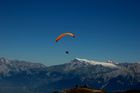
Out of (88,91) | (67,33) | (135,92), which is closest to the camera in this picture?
(67,33)

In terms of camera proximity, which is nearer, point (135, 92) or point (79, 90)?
point (79, 90)

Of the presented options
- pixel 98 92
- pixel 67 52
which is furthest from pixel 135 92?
pixel 67 52

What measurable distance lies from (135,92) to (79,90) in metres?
30.8

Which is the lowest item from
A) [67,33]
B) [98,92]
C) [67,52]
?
[98,92]

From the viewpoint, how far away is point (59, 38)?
97250mm

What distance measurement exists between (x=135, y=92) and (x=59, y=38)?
45830 millimetres

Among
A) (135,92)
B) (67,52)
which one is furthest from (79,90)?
(135,92)

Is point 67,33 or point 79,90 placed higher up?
point 67,33

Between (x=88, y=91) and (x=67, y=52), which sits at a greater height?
(x=67, y=52)

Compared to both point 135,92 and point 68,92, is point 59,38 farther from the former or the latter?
point 135,92

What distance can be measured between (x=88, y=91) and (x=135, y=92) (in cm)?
3041

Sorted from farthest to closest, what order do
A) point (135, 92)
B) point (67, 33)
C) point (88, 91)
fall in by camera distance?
point (135, 92) < point (88, 91) < point (67, 33)

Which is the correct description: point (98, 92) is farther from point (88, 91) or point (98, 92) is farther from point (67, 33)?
point (67, 33)

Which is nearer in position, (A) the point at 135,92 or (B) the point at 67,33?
(B) the point at 67,33
